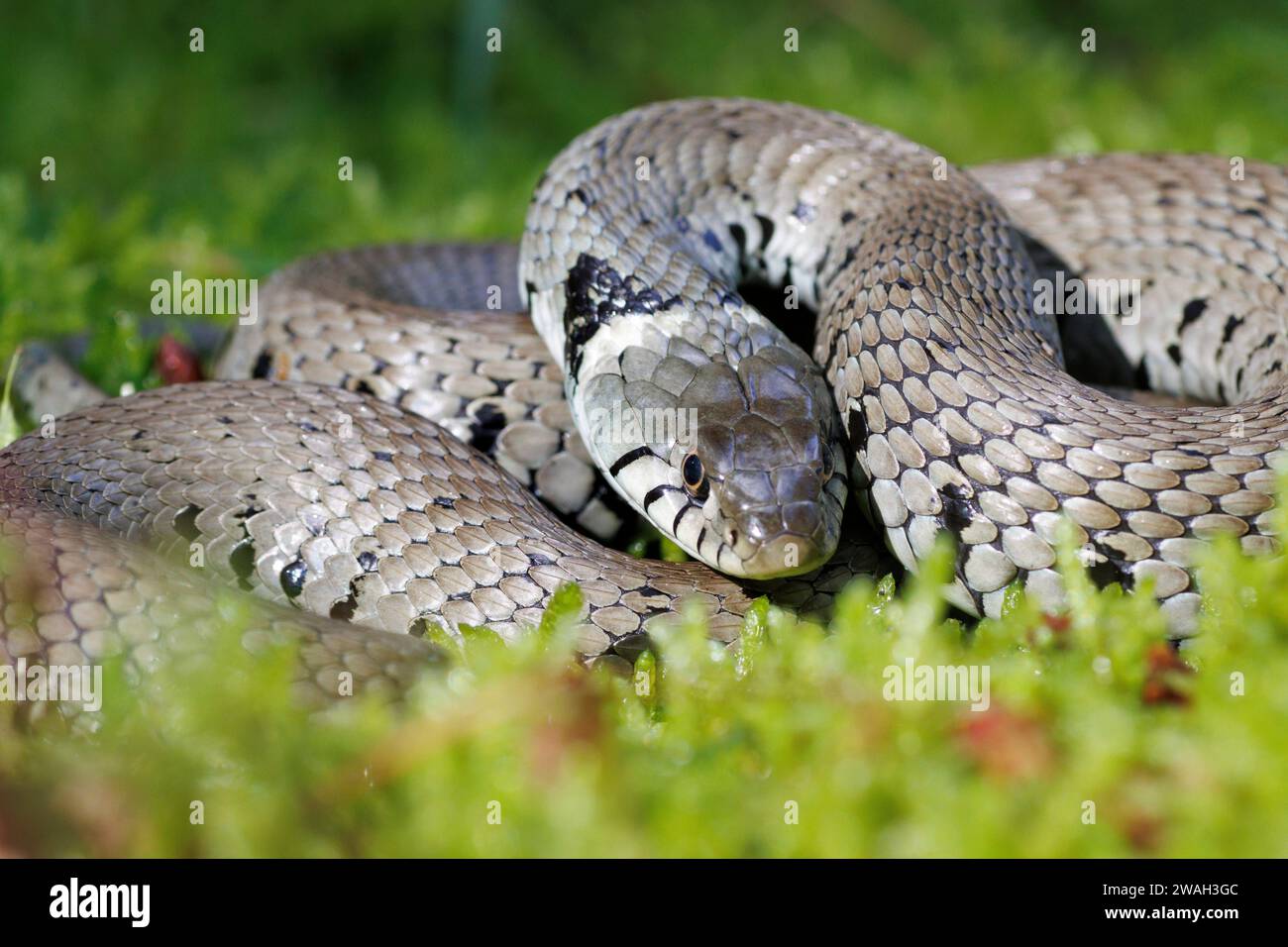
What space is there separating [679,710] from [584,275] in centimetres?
162

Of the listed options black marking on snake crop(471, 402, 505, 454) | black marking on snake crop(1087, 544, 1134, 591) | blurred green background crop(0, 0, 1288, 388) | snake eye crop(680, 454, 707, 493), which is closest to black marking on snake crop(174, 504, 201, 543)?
black marking on snake crop(471, 402, 505, 454)

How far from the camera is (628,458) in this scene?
123 inches

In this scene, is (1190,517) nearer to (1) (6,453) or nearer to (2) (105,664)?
(2) (105,664)

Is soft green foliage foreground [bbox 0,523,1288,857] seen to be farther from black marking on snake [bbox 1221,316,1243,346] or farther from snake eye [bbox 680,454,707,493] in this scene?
black marking on snake [bbox 1221,316,1243,346]

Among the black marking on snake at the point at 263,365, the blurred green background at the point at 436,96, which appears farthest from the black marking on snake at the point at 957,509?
the blurred green background at the point at 436,96

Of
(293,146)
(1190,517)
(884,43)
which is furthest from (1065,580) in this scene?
(884,43)

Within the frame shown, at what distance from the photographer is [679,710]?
236cm

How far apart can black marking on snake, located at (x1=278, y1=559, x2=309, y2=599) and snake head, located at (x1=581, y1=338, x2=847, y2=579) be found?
858 millimetres

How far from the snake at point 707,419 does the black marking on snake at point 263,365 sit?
11mm

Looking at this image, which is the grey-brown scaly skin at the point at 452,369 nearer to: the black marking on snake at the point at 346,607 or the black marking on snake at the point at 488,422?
the black marking on snake at the point at 488,422

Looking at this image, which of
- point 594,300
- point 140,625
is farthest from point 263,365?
point 140,625

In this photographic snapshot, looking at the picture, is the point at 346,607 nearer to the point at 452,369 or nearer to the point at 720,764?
the point at 452,369

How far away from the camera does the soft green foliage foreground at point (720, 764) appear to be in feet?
5.74

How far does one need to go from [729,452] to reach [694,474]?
107 millimetres
